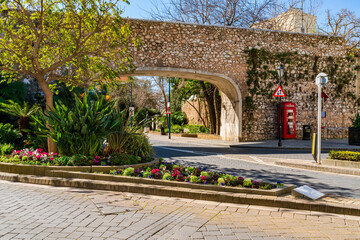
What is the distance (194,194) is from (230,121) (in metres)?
14.5

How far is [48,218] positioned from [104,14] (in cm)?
627

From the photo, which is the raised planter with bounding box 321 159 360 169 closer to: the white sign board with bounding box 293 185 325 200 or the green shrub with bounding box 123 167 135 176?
the white sign board with bounding box 293 185 325 200

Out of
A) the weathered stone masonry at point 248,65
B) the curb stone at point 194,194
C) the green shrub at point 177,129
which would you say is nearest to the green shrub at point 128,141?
the curb stone at point 194,194

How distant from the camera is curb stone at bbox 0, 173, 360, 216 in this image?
4.80 meters

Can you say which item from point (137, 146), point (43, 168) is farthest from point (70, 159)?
point (137, 146)

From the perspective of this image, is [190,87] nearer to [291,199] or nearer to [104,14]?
[104,14]

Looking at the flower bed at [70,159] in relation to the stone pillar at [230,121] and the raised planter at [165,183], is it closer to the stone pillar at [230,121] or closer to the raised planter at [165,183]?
the raised planter at [165,183]

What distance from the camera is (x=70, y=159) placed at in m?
7.12

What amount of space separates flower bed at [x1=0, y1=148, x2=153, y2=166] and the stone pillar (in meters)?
11.3

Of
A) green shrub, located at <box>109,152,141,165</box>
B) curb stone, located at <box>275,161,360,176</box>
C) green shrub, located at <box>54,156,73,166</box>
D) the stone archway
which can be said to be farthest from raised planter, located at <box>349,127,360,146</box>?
green shrub, located at <box>54,156,73,166</box>

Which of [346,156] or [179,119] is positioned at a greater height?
[179,119]

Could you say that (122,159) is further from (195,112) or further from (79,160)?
(195,112)

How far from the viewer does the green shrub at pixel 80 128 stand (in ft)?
24.2

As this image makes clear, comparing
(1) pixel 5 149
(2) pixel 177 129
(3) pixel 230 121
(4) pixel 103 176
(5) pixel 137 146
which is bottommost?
(4) pixel 103 176
